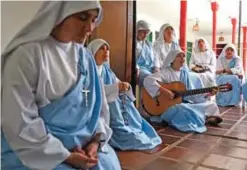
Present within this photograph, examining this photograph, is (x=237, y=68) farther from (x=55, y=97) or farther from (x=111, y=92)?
(x=55, y=97)

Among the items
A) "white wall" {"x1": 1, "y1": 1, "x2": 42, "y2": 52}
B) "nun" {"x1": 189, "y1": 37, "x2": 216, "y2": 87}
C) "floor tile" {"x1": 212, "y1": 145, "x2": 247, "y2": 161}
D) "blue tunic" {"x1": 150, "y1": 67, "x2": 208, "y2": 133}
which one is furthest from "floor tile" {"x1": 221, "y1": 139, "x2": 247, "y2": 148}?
"nun" {"x1": 189, "y1": 37, "x2": 216, "y2": 87}

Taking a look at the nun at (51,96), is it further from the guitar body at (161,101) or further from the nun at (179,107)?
the guitar body at (161,101)

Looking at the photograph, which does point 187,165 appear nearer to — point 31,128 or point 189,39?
point 31,128

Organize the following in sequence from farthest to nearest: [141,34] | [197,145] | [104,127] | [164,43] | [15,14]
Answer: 1. [164,43]
2. [141,34]
3. [197,145]
4. [15,14]
5. [104,127]

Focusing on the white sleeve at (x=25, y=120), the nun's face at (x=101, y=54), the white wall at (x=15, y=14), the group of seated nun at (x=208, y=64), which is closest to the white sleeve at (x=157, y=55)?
the group of seated nun at (x=208, y=64)

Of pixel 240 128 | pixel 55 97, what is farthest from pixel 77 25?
pixel 240 128

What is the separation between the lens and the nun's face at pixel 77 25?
1.06 meters

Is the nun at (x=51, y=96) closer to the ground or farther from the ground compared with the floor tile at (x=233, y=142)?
farther from the ground

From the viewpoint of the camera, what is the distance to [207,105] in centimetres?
355

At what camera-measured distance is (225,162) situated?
86.4 inches

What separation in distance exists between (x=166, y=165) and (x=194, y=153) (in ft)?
1.31

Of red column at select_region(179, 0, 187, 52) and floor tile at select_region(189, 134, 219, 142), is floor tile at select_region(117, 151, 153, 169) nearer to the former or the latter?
floor tile at select_region(189, 134, 219, 142)

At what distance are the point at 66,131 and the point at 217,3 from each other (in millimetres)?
7016

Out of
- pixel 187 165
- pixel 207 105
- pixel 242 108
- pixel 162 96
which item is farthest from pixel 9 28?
pixel 242 108
